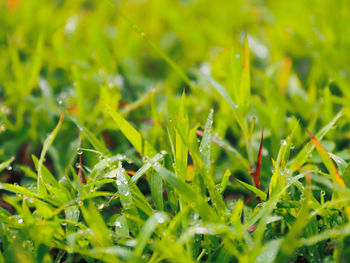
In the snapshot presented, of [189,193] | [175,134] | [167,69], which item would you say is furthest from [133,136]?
[167,69]

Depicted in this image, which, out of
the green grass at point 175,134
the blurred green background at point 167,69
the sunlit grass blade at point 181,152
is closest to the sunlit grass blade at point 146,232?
the green grass at point 175,134

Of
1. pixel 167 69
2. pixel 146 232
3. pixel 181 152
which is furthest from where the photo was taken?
pixel 167 69

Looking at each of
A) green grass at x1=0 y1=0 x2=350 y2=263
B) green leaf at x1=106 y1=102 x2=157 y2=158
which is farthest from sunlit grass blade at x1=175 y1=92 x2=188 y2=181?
green leaf at x1=106 y1=102 x2=157 y2=158

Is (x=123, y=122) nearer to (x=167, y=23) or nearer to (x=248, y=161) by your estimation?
(x=248, y=161)

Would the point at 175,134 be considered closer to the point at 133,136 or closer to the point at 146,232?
the point at 133,136

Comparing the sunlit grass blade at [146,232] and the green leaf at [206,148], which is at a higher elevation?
the green leaf at [206,148]

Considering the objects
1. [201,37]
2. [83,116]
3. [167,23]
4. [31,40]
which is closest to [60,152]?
[83,116]

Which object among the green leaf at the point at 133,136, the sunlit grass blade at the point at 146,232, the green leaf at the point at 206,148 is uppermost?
the green leaf at the point at 133,136

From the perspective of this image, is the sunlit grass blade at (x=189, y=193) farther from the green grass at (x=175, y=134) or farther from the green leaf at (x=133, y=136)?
the green leaf at (x=133, y=136)
